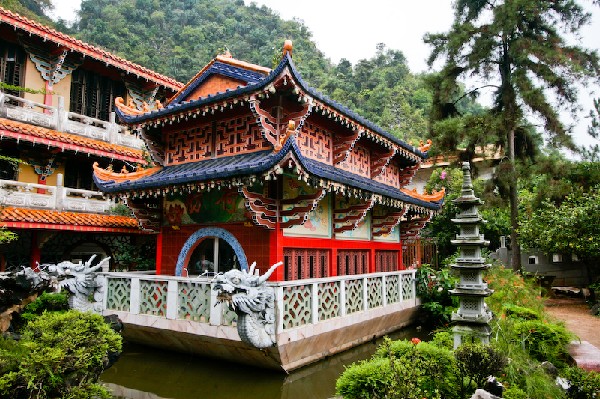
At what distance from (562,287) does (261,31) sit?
56593mm

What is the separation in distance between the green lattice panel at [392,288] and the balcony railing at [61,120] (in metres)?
11.6

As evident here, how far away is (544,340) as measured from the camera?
812 centimetres

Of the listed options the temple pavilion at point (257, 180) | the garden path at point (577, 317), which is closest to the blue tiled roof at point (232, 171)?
the temple pavilion at point (257, 180)

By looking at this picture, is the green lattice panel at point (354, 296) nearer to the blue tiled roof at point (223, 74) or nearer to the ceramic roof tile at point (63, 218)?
the blue tiled roof at point (223, 74)

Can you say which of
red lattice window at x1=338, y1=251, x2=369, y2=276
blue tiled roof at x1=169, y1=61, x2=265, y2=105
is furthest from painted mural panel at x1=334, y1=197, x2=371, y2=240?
blue tiled roof at x1=169, y1=61, x2=265, y2=105

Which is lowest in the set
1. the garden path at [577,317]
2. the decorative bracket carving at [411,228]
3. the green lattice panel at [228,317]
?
the garden path at [577,317]

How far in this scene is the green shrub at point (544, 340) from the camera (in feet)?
26.2

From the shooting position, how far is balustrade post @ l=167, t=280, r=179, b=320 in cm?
899

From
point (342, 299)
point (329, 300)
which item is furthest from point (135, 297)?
point (342, 299)

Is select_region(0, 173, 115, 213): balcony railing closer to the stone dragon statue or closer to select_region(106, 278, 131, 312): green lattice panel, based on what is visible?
select_region(106, 278, 131, 312): green lattice panel

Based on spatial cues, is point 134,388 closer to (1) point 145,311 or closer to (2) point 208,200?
(1) point 145,311

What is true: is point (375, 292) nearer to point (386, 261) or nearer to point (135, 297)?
point (386, 261)

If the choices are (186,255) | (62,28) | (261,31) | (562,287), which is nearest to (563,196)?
(562,287)

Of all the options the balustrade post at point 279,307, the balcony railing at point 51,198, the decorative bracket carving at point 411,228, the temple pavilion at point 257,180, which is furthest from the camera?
the decorative bracket carving at point 411,228
